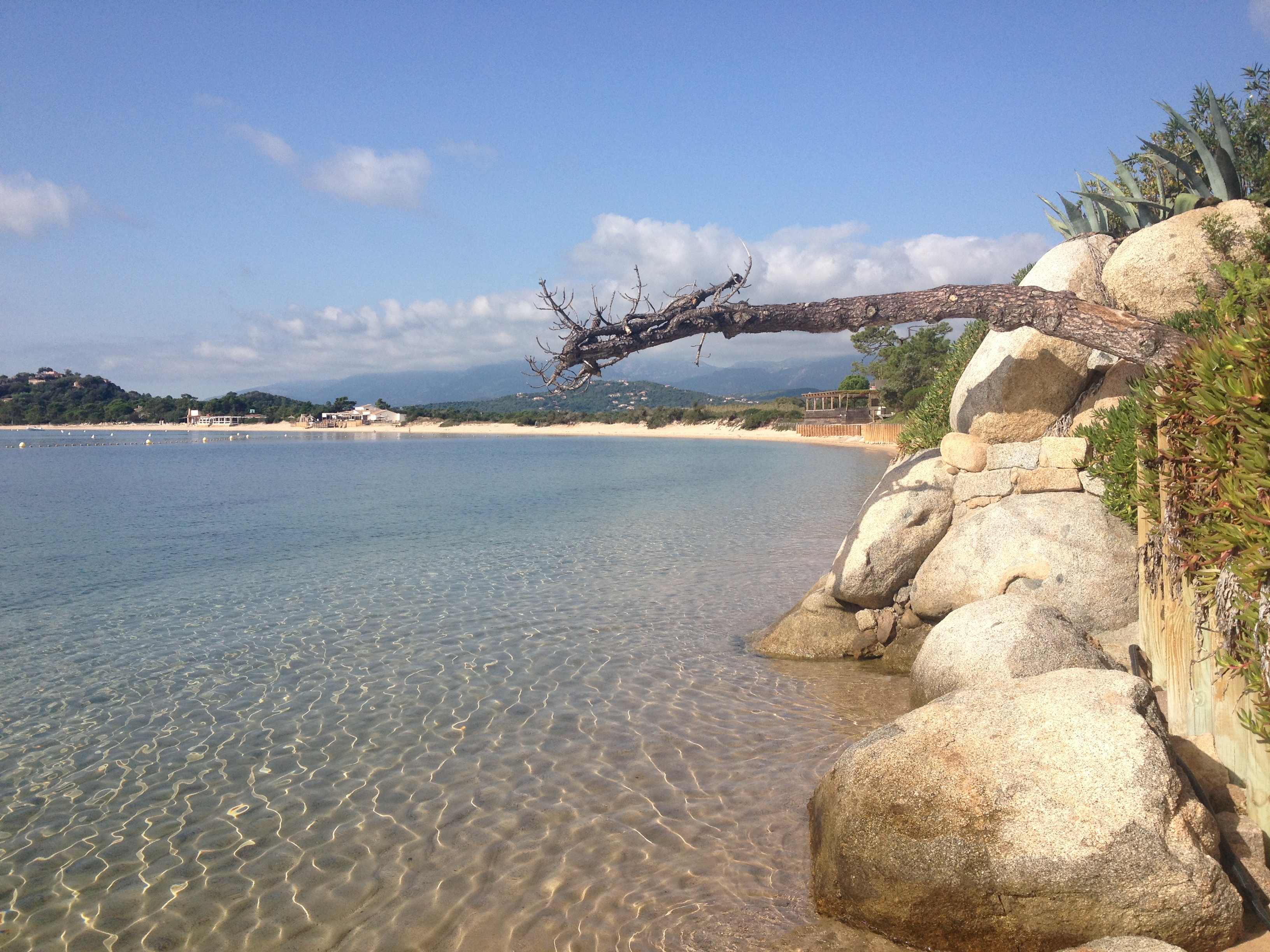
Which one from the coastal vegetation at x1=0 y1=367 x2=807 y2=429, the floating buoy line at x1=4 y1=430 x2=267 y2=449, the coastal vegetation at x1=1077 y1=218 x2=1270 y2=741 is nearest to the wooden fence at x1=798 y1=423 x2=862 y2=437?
the coastal vegetation at x1=0 y1=367 x2=807 y2=429

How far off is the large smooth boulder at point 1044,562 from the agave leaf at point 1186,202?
4.24 meters

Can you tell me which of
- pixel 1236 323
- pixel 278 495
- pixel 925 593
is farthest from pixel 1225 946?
pixel 278 495

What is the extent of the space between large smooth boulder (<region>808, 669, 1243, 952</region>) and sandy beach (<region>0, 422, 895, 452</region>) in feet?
158

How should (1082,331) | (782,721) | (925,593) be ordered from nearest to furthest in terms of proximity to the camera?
1. (782,721)
2. (1082,331)
3. (925,593)

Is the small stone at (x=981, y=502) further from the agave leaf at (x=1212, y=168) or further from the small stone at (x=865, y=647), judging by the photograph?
the agave leaf at (x=1212, y=168)

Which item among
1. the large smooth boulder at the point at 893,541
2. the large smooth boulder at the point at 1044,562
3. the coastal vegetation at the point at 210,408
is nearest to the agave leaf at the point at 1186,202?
the large smooth boulder at the point at 1044,562

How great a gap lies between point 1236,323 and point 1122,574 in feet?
13.5

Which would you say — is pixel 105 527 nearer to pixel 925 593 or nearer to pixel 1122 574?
pixel 925 593

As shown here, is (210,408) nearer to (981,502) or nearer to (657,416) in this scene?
(657,416)

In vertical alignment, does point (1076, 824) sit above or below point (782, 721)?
above

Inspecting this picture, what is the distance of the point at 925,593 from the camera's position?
32.2 ft

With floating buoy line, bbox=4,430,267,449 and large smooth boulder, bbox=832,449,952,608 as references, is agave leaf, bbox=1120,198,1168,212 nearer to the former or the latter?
large smooth boulder, bbox=832,449,952,608

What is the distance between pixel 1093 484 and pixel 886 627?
2893 millimetres

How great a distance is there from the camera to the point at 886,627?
1027cm
